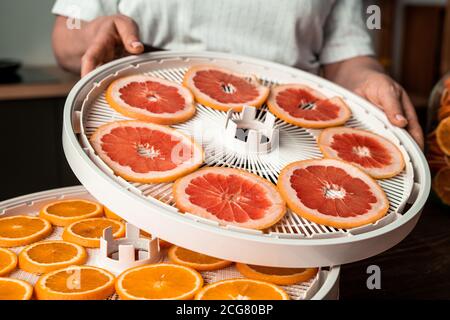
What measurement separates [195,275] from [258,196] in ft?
0.47

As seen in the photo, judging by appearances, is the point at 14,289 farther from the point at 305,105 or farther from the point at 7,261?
the point at 305,105

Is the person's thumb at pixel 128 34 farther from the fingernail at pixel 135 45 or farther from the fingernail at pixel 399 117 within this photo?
the fingernail at pixel 399 117

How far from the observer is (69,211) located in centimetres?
96

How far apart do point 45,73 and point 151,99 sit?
228 cm

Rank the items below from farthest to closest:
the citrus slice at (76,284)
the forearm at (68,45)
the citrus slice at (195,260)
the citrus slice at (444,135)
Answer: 1. the forearm at (68,45)
2. the citrus slice at (444,135)
3. the citrus slice at (195,260)
4. the citrus slice at (76,284)

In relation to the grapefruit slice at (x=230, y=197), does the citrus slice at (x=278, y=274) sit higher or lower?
lower

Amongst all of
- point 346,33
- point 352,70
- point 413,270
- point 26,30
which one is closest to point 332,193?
point 413,270

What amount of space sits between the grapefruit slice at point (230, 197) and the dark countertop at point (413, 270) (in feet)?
0.76

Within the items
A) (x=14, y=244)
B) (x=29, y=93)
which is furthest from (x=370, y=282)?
(x=29, y=93)

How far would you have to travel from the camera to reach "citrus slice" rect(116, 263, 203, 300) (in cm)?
70

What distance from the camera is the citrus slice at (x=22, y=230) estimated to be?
857 mm

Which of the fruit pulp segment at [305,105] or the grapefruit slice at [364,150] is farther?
the fruit pulp segment at [305,105]

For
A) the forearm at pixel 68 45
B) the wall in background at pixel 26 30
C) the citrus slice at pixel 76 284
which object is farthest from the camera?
the wall in background at pixel 26 30

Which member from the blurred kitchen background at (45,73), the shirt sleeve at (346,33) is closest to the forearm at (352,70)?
the shirt sleeve at (346,33)
